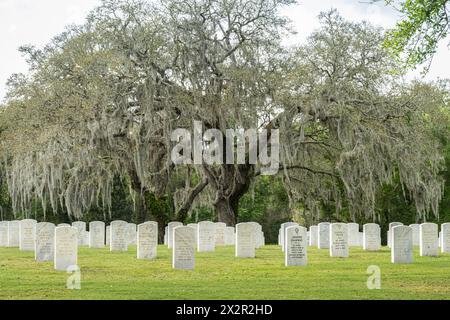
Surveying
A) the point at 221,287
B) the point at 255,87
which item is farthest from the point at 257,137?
the point at 221,287

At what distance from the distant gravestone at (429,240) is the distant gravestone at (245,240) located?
4988mm

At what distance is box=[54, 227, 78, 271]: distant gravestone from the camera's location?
56.1 feet

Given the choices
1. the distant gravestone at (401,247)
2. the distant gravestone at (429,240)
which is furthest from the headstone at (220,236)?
the distant gravestone at (401,247)

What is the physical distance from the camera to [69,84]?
1128 inches

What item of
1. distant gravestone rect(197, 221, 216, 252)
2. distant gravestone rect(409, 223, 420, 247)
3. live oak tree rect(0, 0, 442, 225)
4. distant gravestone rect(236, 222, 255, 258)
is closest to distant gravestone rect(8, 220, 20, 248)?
live oak tree rect(0, 0, 442, 225)

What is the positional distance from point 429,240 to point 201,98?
11.0 meters

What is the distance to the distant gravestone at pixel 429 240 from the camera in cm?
2128

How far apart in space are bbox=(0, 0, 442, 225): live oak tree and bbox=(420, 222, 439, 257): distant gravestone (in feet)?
24.5

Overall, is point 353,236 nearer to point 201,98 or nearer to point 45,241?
point 201,98

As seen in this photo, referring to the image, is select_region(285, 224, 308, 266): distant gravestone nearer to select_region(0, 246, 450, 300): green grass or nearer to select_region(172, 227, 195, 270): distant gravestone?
select_region(0, 246, 450, 300): green grass

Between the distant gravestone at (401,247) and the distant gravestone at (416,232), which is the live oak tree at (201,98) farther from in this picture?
the distant gravestone at (401,247)

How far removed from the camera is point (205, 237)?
23.9 m

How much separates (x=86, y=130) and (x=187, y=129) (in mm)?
3899

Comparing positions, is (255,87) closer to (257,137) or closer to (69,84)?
(257,137)
